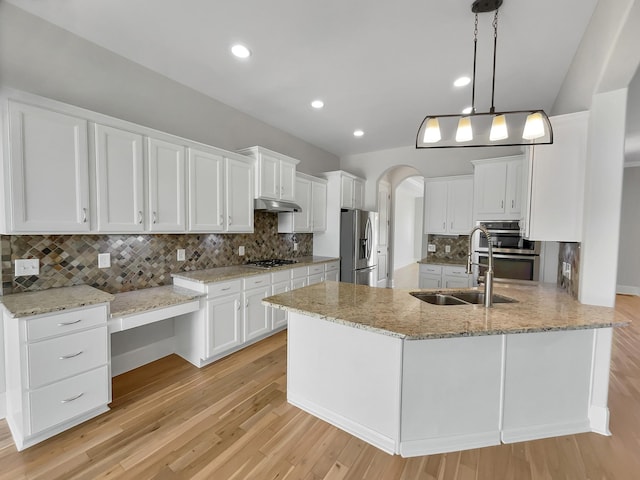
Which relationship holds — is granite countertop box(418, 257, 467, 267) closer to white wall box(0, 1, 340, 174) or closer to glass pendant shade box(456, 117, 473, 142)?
glass pendant shade box(456, 117, 473, 142)

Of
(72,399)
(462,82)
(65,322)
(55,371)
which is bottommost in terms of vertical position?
(72,399)

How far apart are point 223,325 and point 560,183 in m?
3.19

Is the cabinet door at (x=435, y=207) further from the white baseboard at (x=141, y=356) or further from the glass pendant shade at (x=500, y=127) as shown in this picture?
the white baseboard at (x=141, y=356)

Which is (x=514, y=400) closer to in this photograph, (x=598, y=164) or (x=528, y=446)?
(x=528, y=446)

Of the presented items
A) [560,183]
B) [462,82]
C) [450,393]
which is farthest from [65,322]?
[462,82]

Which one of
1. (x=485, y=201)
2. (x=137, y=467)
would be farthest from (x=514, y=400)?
(x=485, y=201)

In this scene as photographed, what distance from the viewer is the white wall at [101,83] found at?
2.04m

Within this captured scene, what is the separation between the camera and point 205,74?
9.30 feet

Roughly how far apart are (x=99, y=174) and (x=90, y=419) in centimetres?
180

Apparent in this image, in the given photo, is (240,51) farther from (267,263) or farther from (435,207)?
(435,207)

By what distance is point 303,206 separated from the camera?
14.4 ft

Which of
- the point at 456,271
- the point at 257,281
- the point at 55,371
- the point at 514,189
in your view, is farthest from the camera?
the point at 456,271

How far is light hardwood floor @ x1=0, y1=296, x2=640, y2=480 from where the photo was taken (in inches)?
63.5

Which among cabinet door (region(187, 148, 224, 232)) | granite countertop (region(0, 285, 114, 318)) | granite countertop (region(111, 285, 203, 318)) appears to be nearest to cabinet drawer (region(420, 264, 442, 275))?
cabinet door (region(187, 148, 224, 232))
